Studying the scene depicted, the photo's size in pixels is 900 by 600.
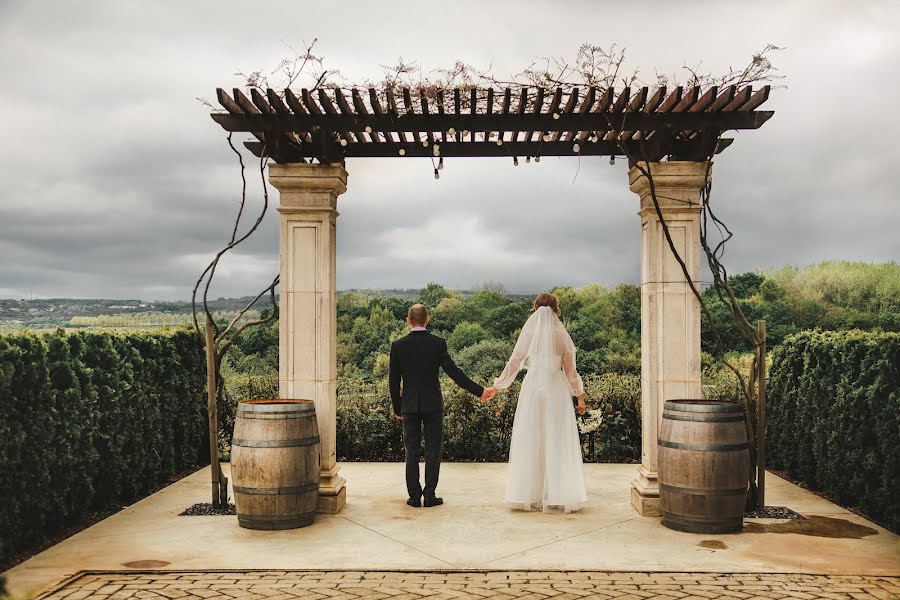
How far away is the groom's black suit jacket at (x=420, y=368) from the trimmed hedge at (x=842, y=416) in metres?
3.56

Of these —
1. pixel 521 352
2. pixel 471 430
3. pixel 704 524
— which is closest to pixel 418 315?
pixel 521 352

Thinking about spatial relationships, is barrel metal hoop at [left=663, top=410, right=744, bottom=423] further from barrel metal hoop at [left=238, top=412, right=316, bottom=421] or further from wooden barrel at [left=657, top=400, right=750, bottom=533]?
barrel metal hoop at [left=238, top=412, right=316, bottom=421]

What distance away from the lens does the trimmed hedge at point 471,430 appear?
30.6 feet

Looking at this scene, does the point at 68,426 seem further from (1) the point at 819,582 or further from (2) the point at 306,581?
(1) the point at 819,582

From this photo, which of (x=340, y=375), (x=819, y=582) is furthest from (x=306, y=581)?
(x=340, y=375)

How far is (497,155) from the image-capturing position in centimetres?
697

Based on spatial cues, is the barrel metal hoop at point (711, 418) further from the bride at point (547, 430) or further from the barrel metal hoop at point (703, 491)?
the bride at point (547, 430)

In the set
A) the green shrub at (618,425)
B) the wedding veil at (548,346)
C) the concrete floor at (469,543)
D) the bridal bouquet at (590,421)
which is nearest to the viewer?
the concrete floor at (469,543)

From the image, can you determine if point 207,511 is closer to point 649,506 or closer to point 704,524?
point 649,506

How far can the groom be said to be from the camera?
659 cm

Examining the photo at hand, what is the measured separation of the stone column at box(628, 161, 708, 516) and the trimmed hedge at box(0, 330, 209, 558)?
4750mm

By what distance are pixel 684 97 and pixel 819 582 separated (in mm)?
3640

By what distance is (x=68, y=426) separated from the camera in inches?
233

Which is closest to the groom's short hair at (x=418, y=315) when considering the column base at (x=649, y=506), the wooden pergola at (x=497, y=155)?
the wooden pergola at (x=497, y=155)
